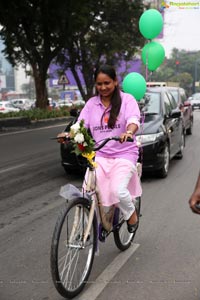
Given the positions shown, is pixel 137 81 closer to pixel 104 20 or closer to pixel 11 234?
pixel 11 234

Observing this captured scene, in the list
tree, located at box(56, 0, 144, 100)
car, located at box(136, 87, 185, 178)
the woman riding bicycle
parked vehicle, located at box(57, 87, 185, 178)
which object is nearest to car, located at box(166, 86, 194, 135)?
car, located at box(136, 87, 185, 178)

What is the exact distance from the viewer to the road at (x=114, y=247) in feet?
12.1

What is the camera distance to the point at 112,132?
13.2ft

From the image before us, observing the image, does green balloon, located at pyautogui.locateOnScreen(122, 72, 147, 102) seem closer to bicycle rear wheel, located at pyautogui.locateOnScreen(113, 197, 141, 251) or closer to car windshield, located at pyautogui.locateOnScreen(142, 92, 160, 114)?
car windshield, located at pyautogui.locateOnScreen(142, 92, 160, 114)

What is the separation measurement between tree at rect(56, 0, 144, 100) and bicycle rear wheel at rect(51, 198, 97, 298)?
81.3 feet

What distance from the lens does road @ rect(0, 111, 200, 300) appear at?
3.69 m

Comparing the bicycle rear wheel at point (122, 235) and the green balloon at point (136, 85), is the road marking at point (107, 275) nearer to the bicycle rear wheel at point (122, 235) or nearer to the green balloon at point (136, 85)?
the bicycle rear wheel at point (122, 235)

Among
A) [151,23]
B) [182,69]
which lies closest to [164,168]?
[151,23]

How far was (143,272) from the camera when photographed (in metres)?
4.05

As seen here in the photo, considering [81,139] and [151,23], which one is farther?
[151,23]

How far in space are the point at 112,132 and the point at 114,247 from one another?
1.38 metres

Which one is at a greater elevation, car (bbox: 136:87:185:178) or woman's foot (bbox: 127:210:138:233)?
car (bbox: 136:87:185:178)

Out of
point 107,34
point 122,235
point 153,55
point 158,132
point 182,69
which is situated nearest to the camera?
point 122,235

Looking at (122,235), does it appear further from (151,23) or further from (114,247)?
(151,23)
